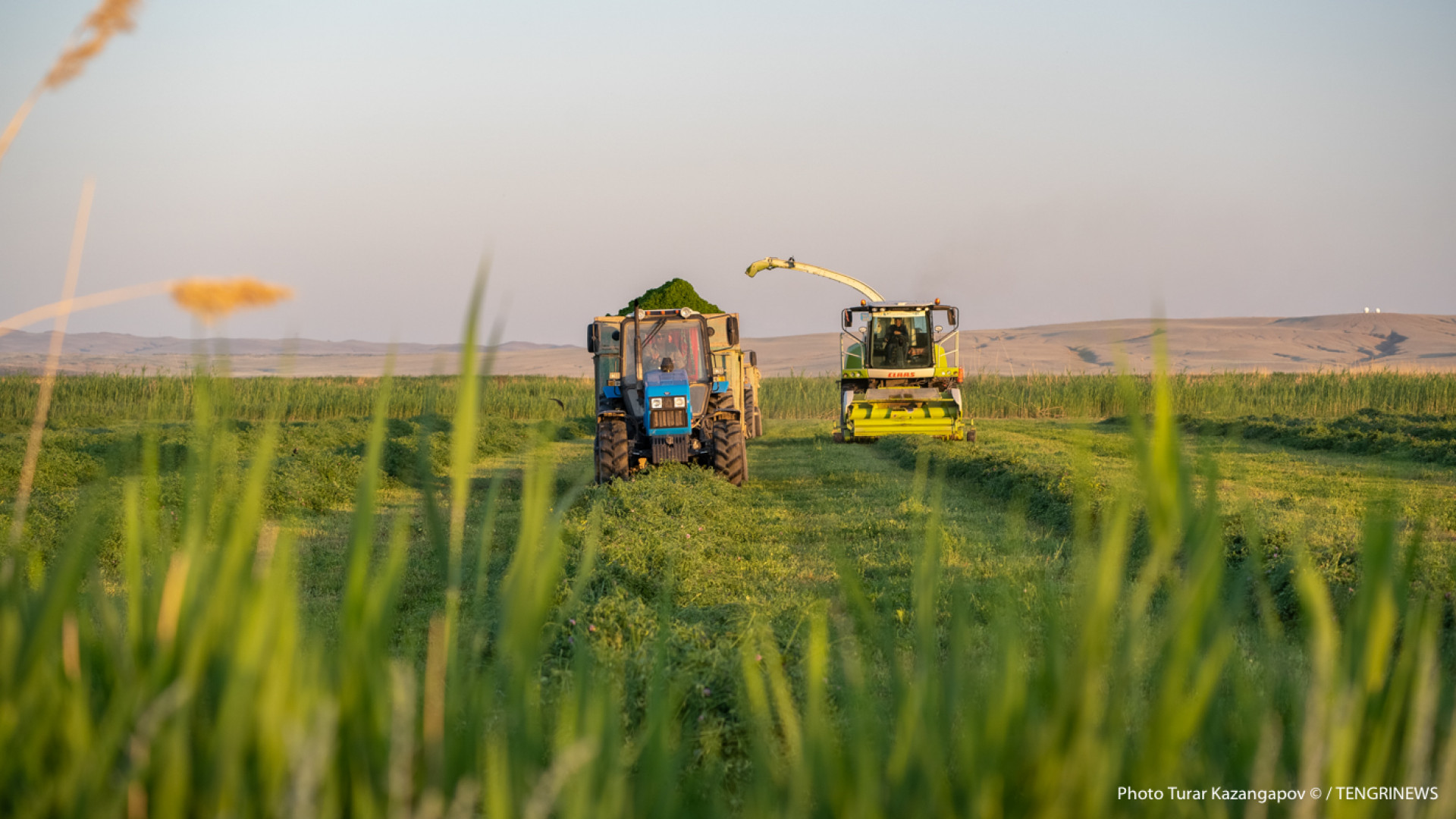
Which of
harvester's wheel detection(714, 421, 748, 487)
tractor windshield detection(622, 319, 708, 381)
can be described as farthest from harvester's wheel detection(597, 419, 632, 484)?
harvester's wheel detection(714, 421, 748, 487)

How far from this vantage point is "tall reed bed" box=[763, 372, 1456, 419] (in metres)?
25.0

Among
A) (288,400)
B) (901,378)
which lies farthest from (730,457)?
(288,400)

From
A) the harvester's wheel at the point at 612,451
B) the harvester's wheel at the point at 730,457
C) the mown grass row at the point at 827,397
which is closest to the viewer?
the harvester's wheel at the point at 612,451

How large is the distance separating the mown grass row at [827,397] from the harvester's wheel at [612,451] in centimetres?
Answer: 930

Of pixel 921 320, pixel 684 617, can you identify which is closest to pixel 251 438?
pixel 921 320

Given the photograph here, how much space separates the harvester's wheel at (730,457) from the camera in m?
12.6

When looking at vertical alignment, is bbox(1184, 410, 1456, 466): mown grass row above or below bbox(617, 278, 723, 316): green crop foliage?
below

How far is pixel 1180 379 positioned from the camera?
105ft

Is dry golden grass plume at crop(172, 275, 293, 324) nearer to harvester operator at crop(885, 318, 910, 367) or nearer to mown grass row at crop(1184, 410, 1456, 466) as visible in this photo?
mown grass row at crop(1184, 410, 1456, 466)

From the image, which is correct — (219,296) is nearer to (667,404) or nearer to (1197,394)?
(667,404)

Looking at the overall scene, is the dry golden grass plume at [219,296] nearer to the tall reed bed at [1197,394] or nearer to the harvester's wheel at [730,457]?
the harvester's wheel at [730,457]

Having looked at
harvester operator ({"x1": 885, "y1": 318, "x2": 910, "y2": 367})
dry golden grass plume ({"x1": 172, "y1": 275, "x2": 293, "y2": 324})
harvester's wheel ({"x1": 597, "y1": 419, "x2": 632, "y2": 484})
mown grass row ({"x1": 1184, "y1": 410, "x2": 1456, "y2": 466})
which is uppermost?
harvester operator ({"x1": 885, "y1": 318, "x2": 910, "y2": 367})

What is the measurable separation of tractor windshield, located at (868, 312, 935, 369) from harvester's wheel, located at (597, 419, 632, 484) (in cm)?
815

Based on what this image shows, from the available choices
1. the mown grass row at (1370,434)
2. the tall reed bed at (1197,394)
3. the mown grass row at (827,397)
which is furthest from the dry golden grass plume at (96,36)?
the tall reed bed at (1197,394)
